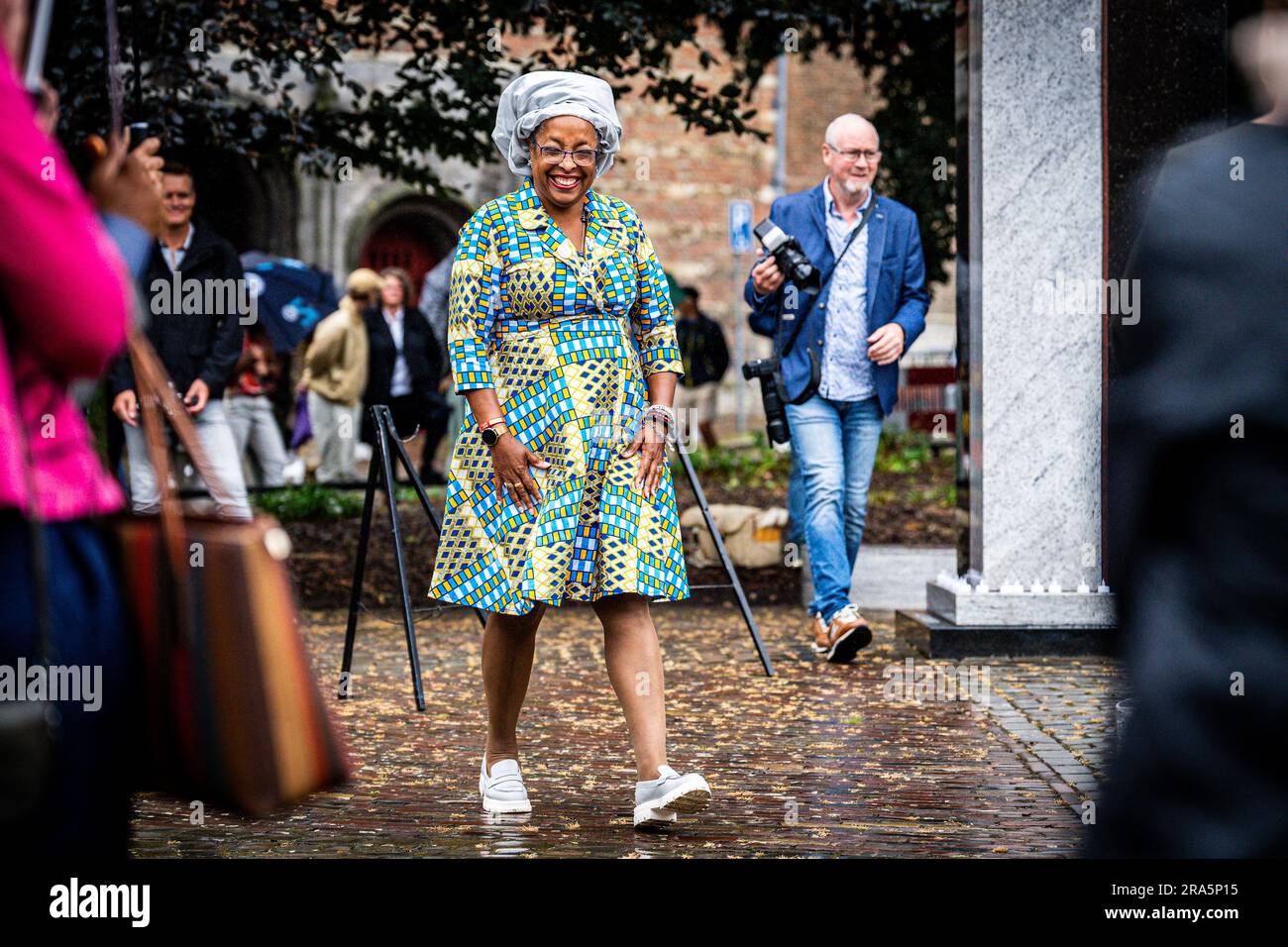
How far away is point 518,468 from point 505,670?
613 millimetres

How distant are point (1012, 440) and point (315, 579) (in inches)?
203

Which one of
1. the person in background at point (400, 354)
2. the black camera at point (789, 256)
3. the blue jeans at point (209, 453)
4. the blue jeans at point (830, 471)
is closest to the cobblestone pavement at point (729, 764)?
the blue jeans at point (830, 471)

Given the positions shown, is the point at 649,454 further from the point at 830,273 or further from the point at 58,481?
the point at 830,273

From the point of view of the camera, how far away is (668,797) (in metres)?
4.58

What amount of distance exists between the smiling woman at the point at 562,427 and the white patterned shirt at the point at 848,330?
317 cm

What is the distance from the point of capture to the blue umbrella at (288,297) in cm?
1897

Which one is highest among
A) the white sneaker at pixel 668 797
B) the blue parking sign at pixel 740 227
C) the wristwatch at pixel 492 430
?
the blue parking sign at pixel 740 227

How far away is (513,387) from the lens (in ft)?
15.8

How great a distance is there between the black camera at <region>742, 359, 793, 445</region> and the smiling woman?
309 centimetres

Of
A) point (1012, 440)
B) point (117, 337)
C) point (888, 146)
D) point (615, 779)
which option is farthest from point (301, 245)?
point (117, 337)

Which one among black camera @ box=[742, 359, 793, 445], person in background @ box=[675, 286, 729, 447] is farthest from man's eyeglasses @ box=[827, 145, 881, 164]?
person in background @ box=[675, 286, 729, 447]

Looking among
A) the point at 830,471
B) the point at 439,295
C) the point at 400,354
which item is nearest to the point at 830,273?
the point at 830,471

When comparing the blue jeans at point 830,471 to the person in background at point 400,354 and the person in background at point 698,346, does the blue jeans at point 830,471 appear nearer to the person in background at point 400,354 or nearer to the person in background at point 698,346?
the person in background at point 400,354

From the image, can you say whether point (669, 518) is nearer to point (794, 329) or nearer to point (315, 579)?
point (794, 329)
